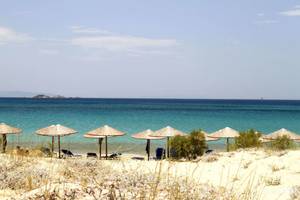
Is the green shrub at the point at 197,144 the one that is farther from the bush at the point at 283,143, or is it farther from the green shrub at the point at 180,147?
the bush at the point at 283,143

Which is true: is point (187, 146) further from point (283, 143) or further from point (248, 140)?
point (283, 143)

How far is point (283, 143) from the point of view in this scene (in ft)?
65.8

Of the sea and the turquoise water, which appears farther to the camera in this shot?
the turquoise water

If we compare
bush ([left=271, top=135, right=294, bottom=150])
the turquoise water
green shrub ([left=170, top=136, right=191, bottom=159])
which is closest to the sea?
the turquoise water

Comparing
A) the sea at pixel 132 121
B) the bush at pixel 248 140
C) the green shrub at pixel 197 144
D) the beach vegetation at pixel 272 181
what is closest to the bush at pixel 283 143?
the bush at pixel 248 140

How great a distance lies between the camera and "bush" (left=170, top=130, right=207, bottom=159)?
778 inches

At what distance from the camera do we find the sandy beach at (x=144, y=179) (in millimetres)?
4672

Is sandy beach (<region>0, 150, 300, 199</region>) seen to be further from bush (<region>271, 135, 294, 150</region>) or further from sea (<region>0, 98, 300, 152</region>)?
bush (<region>271, 135, 294, 150</region>)

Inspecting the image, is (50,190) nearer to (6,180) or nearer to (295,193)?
(6,180)

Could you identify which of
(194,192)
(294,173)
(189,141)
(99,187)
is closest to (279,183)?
(294,173)

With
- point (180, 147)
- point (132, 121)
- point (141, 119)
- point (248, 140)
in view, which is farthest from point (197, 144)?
point (141, 119)

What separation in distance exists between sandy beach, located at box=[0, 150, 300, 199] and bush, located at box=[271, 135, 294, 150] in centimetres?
388

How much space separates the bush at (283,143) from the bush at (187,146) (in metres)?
3.06

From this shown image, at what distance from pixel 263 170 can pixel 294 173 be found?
3.14 feet
